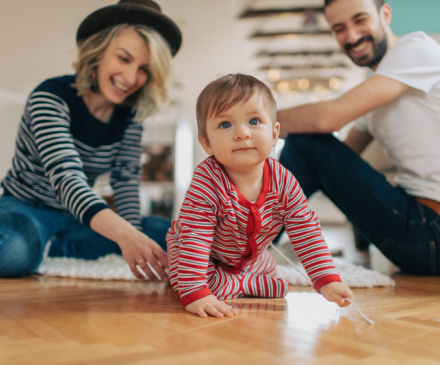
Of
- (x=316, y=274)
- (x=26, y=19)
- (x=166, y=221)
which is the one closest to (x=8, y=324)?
(x=316, y=274)

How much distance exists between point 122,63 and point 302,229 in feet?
2.62

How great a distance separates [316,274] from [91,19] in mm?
1044

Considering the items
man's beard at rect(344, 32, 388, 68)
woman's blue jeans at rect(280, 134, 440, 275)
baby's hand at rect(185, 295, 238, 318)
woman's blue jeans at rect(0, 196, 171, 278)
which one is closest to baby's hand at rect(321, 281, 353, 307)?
baby's hand at rect(185, 295, 238, 318)

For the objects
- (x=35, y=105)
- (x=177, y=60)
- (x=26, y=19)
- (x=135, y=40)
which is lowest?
(x=35, y=105)

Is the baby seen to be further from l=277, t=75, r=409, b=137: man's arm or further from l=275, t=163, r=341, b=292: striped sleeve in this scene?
l=277, t=75, r=409, b=137: man's arm

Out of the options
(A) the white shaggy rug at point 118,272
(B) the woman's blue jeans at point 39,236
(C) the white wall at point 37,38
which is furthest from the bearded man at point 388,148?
(B) the woman's blue jeans at point 39,236

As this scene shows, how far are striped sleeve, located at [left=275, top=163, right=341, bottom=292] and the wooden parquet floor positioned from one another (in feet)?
0.30

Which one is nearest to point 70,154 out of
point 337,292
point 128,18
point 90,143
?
point 90,143

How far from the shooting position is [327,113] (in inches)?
48.4

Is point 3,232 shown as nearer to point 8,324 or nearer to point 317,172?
point 8,324

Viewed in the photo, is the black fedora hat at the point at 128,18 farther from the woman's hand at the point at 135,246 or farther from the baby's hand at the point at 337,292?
the baby's hand at the point at 337,292

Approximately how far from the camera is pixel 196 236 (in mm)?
776

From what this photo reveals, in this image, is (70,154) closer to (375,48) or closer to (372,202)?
(372,202)

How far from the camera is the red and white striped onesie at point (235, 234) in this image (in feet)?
2.52
